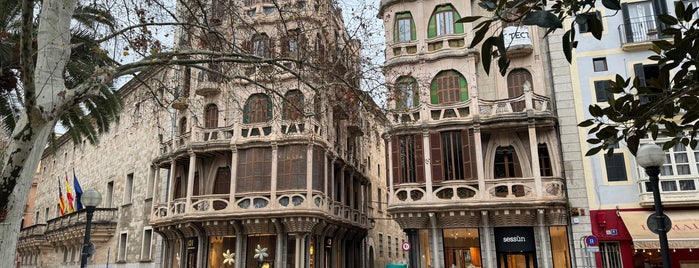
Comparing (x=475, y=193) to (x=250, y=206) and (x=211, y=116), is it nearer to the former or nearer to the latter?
(x=250, y=206)

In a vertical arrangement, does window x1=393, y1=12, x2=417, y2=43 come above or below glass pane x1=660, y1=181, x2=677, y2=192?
above

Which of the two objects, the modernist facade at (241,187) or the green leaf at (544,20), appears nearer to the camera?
the green leaf at (544,20)

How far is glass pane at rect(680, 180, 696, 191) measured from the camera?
17844mm

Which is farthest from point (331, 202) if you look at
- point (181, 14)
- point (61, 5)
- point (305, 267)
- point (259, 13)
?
point (61, 5)

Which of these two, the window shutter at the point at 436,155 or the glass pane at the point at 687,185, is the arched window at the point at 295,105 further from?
the glass pane at the point at 687,185

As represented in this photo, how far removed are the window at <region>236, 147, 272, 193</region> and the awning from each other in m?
14.4

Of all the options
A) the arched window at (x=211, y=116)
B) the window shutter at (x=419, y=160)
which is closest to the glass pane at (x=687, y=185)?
the window shutter at (x=419, y=160)

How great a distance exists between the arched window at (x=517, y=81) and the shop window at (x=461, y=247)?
584 cm

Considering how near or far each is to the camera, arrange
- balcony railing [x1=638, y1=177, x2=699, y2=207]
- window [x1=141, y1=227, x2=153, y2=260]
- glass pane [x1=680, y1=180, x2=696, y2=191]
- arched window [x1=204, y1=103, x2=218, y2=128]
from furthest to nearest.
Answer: window [x1=141, y1=227, x2=153, y2=260]
arched window [x1=204, y1=103, x2=218, y2=128]
glass pane [x1=680, y1=180, x2=696, y2=191]
balcony railing [x1=638, y1=177, x2=699, y2=207]

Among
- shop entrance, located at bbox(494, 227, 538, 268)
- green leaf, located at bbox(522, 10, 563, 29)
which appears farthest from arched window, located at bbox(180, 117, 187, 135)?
green leaf, located at bbox(522, 10, 563, 29)

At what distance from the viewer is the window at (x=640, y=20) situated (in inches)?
767

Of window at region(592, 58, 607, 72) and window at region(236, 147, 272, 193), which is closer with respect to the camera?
window at region(592, 58, 607, 72)

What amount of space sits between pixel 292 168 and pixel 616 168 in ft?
42.3

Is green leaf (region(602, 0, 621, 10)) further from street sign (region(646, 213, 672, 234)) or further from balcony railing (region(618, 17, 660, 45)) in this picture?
balcony railing (region(618, 17, 660, 45))
